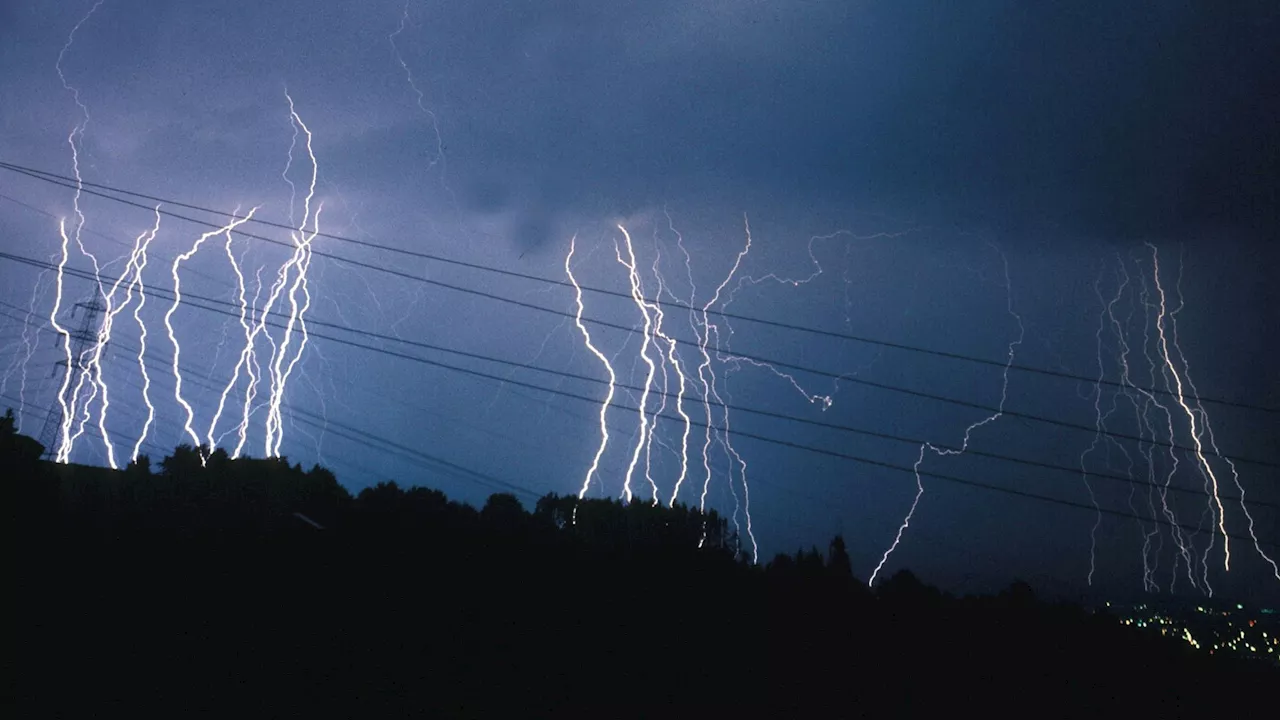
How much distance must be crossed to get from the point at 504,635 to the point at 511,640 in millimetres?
171

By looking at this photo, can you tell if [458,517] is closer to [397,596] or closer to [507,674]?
[397,596]

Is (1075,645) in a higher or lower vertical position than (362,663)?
higher

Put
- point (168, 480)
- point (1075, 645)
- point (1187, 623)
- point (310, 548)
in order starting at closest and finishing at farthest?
point (1075, 645) → point (310, 548) → point (168, 480) → point (1187, 623)

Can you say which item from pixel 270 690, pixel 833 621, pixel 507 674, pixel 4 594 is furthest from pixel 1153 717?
pixel 4 594

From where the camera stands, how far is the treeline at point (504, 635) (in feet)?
35.3

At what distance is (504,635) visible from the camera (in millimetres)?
12695

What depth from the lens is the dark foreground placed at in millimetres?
10688

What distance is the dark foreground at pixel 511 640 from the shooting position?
10688 millimetres

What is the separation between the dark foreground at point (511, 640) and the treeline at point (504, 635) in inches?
1.5

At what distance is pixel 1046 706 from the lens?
11.6m

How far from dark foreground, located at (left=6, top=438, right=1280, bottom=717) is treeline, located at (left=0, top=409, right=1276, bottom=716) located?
0.04 meters

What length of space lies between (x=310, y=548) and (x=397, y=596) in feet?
8.97

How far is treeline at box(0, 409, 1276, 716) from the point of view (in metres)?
10.8

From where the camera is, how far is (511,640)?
41.3 ft
